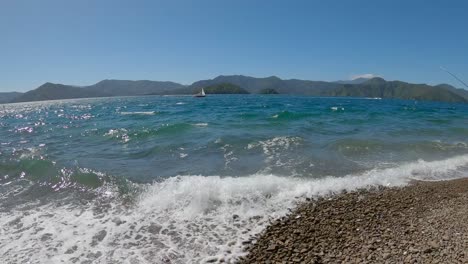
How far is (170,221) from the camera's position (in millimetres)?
7336

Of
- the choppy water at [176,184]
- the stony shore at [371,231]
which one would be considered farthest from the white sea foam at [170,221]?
the stony shore at [371,231]

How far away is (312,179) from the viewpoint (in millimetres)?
10289

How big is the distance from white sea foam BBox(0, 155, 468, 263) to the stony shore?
629 millimetres

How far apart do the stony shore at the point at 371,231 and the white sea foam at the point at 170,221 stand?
0.63 meters

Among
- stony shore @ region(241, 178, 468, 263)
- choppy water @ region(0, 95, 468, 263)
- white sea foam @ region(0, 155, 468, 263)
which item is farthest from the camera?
choppy water @ region(0, 95, 468, 263)

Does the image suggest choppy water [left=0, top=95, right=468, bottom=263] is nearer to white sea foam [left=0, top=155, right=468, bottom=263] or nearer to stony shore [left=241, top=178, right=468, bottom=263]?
white sea foam [left=0, top=155, right=468, bottom=263]

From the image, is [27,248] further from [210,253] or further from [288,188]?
[288,188]

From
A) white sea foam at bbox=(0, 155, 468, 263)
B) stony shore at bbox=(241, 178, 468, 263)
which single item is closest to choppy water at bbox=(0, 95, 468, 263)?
white sea foam at bbox=(0, 155, 468, 263)

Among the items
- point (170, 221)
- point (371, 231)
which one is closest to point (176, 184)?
point (170, 221)

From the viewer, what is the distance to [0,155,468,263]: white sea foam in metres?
5.95

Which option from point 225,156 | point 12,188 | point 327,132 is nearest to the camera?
point 12,188

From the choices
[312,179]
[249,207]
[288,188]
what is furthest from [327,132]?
[249,207]

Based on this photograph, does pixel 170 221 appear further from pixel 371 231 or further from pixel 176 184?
pixel 371 231

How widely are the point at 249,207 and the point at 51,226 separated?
16.7ft
